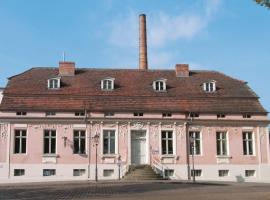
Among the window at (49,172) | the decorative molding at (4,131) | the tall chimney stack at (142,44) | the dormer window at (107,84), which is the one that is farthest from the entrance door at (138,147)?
the tall chimney stack at (142,44)

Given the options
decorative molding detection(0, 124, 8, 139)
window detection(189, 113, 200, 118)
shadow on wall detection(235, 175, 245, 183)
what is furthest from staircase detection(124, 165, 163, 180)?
decorative molding detection(0, 124, 8, 139)

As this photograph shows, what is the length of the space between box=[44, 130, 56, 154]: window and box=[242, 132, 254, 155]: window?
52.0 feet

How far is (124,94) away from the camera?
40.0m

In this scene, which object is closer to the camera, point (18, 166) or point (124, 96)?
point (18, 166)

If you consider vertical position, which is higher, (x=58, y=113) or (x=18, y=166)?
(x=58, y=113)

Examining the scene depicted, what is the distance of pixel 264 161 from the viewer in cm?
3991

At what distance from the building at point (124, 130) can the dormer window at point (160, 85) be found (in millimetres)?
35

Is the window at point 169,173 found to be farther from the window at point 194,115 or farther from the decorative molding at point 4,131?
the decorative molding at point 4,131

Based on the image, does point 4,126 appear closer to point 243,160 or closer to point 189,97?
point 189,97

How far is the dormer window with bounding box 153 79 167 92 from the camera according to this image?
4128 cm

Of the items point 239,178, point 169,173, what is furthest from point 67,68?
point 239,178

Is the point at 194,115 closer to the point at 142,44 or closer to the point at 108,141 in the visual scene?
the point at 108,141

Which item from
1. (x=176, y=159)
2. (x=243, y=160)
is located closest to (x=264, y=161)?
(x=243, y=160)

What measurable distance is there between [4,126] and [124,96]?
9.92 meters
